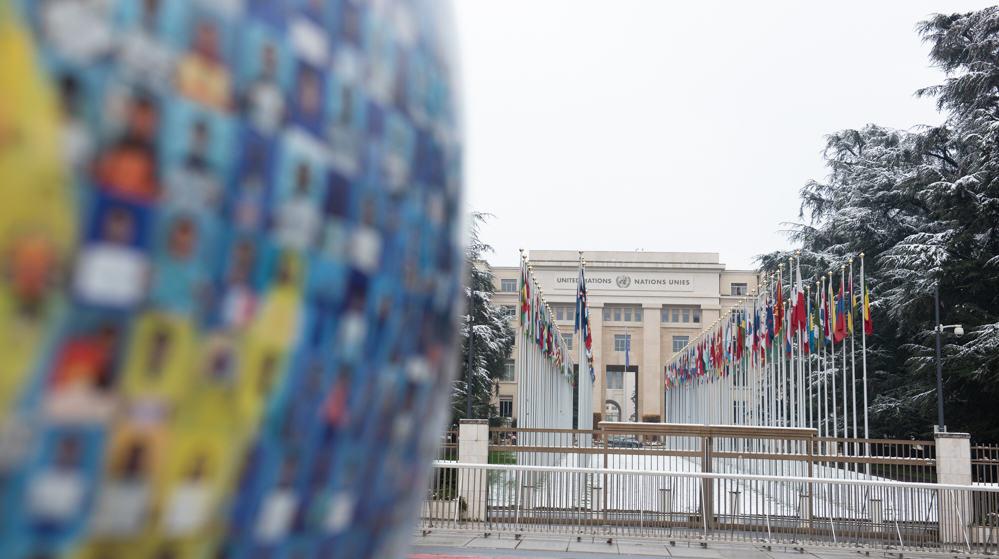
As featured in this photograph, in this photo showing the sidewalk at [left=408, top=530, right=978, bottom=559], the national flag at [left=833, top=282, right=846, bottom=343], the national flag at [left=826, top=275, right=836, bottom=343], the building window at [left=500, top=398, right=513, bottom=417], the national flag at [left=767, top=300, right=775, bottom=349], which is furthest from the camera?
the building window at [left=500, top=398, right=513, bottom=417]

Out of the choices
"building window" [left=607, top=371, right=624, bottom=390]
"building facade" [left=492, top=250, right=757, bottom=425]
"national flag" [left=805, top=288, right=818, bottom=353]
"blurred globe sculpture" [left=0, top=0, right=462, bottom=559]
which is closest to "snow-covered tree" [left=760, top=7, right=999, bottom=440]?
"national flag" [left=805, top=288, right=818, bottom=353]

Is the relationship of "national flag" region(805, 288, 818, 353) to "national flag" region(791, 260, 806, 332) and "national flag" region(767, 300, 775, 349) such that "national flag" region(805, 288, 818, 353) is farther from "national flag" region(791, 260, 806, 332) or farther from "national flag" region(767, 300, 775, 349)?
"national flag" region(767, 300, 775, 349)

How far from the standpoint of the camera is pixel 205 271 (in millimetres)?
641

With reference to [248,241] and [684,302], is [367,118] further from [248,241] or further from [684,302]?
[684,302]

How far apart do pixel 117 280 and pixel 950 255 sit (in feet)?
105

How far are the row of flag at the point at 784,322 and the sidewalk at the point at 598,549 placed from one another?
10.6 meters

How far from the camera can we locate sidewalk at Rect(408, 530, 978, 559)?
10.7m

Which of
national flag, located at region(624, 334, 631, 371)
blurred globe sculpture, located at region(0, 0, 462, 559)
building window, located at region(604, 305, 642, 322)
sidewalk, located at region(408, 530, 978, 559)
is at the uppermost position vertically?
building window, located at region(604, 305, 642, 322)

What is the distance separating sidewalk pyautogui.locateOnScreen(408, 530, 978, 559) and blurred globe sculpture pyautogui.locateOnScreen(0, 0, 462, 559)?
385 inches

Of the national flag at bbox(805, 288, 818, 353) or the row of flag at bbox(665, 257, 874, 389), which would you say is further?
the national flag at bbox(805, 288, 818, 353)

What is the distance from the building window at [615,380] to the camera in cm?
9062

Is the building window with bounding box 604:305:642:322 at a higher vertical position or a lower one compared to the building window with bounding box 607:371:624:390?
higher

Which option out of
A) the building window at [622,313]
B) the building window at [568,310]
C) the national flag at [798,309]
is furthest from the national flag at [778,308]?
the building window at [622,313]

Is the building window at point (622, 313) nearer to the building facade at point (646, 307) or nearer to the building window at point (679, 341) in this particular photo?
the building facade at point (646, 307)
